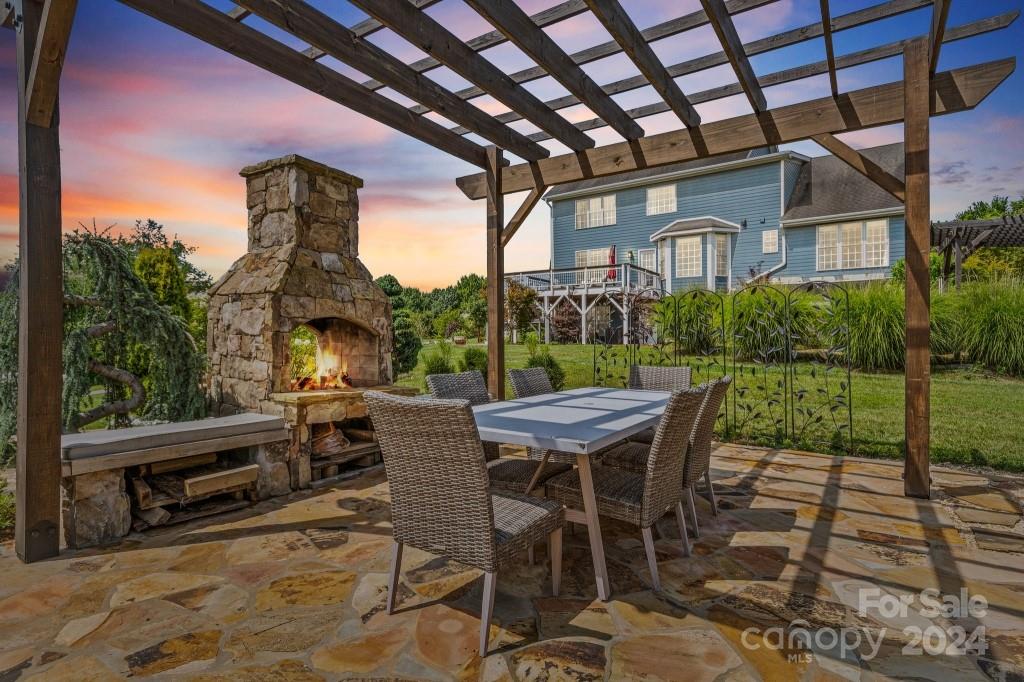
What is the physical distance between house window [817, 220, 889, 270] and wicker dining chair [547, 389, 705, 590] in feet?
46.4

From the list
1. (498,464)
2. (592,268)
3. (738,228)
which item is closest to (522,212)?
(498,464)

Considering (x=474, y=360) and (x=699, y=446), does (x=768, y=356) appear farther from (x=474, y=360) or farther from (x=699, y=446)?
(x=699, y=446)

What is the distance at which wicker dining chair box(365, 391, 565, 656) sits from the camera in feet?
6.33

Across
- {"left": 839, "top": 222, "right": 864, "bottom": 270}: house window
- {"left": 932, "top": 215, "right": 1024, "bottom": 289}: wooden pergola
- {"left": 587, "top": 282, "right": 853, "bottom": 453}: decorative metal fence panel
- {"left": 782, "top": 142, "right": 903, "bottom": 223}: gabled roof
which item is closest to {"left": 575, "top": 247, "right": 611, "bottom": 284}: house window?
{"left": 782, "top": 142, "right": 903, "bottom": 223}: gabled roof

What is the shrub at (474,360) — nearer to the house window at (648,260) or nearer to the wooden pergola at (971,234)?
the wooden pergola at (971,234)

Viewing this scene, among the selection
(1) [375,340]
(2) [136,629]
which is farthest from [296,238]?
(2) [136,629]

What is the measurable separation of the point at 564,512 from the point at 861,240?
1500 cm

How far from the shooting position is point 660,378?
14.8ft

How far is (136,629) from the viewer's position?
7.12 feet

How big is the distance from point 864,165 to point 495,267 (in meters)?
3.35

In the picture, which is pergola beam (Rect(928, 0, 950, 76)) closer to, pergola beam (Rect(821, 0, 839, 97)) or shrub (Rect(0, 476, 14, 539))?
pergola beam (Rect(821, 0, 839, 97))

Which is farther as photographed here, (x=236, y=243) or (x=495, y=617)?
(x=236, y=243)

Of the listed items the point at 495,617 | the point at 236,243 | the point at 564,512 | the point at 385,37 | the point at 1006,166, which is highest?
the point at 1006,166

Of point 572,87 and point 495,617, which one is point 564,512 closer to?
point 495,617
